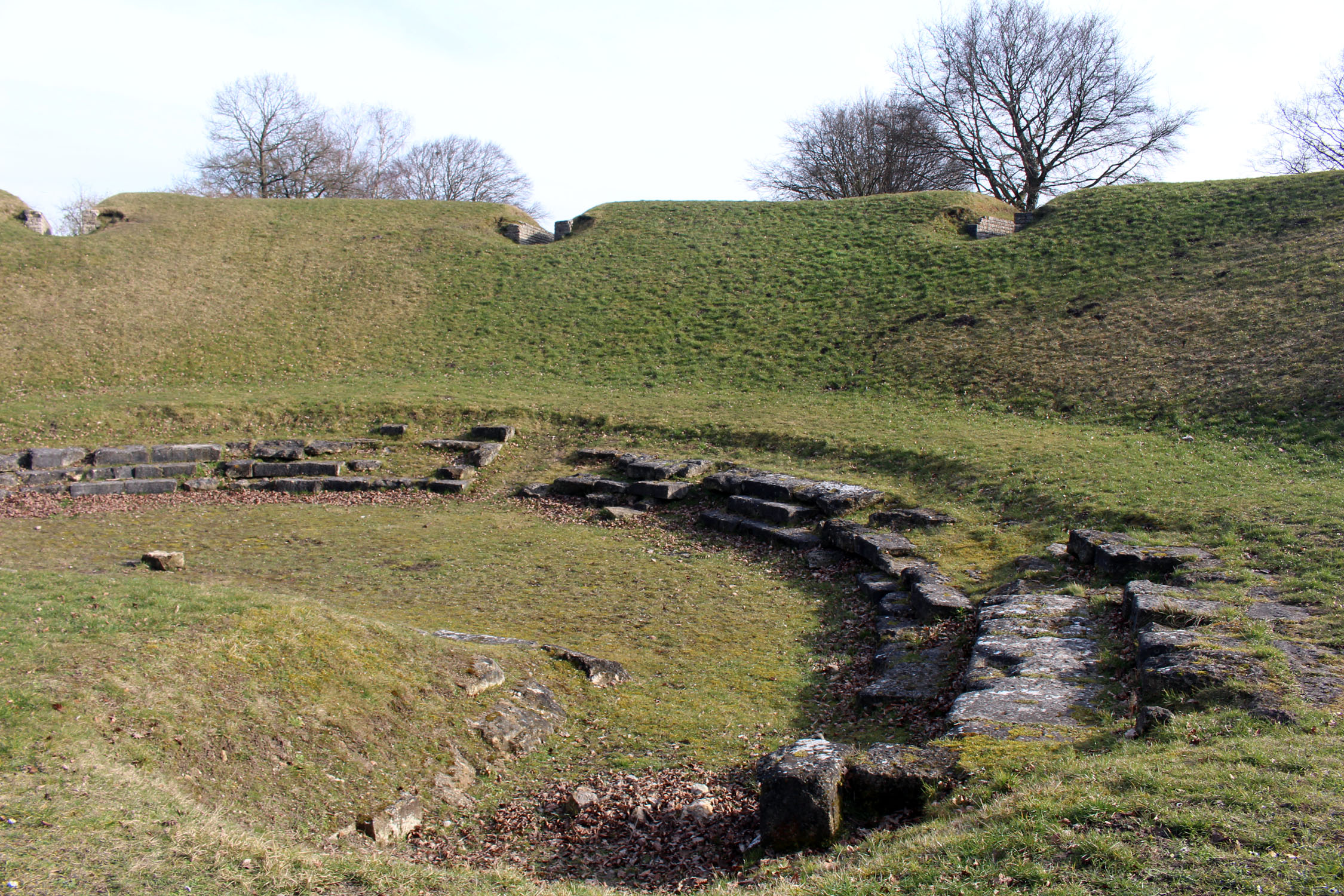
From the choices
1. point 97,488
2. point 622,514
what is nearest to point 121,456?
point 97,488

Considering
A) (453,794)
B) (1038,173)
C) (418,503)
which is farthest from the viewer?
(1038,173)

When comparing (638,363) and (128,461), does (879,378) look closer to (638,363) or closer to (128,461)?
(638,363)

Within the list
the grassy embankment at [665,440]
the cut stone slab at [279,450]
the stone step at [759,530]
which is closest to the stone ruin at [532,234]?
the grassy embankment at [665,440]

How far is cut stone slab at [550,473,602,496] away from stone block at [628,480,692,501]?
92cm

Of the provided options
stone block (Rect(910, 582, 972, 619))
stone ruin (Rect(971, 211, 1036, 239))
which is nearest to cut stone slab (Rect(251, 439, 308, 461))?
stone block (Rect(910, 582, 972, 619))

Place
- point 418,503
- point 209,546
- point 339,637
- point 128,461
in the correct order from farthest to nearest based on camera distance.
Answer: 1. point 128,461
2. point 418,503
3. point 209,546
4. point 339,637

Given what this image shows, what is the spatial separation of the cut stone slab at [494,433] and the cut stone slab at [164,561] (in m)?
8.71

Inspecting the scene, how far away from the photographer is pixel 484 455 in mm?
18641

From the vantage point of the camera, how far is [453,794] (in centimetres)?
611

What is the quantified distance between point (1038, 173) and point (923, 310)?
2496cm

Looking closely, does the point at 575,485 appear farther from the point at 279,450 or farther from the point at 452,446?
the point at 279,450

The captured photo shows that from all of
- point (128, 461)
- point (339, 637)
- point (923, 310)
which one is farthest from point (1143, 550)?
point (128, 461)

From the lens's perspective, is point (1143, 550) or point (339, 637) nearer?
point (339, 637)

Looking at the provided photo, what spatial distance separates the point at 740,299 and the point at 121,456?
17505 millimetres
